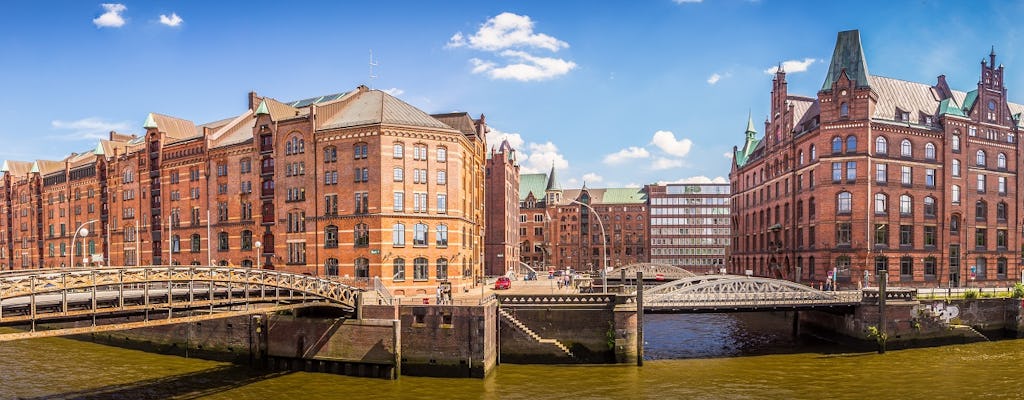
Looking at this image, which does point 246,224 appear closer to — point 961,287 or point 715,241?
point 961,287

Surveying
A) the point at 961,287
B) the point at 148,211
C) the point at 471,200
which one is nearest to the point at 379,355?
the point at 471,200

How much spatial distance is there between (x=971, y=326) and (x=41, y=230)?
115894mm

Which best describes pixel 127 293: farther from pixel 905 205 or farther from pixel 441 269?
pixel 905 205

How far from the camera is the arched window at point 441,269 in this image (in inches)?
2280

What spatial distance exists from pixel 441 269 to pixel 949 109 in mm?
52420

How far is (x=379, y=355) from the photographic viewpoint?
37.8m

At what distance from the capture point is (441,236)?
58.2 m

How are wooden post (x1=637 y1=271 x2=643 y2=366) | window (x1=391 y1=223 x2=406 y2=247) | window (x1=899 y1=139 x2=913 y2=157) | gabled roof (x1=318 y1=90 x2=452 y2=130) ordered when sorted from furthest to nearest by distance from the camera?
window (x1=899 y1=139 x2=913 y2=157) → gabled roof (x1=318 y1=90 x2=452 y2=130) → window (x1=391 y1=223 x2=406 y2=247) → wooden post (x1=637 y1=271 x2=643 y2=366)

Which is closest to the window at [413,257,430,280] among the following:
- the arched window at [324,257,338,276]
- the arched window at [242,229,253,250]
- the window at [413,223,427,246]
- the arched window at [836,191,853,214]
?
the window at [413,223,427,246]

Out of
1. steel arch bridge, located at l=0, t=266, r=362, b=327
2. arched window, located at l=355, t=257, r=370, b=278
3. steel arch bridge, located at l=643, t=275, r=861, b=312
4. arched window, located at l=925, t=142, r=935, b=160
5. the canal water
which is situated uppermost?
arched window, located at l=925, t=142, r=935, b=160

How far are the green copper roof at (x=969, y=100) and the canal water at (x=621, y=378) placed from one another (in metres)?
30.5

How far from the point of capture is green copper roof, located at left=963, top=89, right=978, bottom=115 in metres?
67.9

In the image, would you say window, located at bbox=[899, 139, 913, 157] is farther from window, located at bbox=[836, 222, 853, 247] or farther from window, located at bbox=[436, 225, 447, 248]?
window, located at bbox=[436, 225, 447, 248]

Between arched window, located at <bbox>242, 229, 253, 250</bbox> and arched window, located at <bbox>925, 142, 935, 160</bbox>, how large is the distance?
220ft
